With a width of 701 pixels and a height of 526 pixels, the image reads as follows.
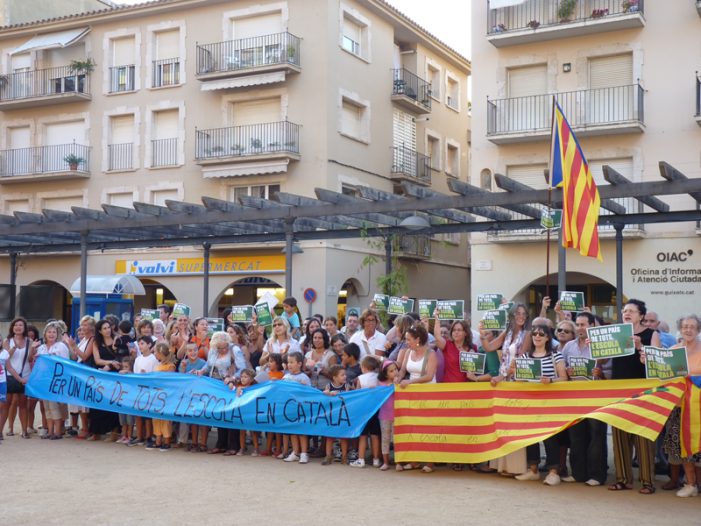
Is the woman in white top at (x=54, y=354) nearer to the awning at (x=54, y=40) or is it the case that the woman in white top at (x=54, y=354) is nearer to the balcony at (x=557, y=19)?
the balcony at (x=557, y=19)

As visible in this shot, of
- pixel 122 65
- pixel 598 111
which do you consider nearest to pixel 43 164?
pixel 122 65

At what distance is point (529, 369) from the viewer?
9250 millimetres

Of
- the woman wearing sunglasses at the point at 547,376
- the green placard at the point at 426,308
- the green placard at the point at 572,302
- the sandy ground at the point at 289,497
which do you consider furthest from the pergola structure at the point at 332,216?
the sandy ground at the point at 289,497

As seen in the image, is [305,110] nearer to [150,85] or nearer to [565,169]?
[150,85]

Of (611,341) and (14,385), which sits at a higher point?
(611,341)

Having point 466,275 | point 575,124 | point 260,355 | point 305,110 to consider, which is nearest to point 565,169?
point 260,355

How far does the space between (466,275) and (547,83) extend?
1216 cm

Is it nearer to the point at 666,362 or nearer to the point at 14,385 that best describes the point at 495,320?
the point at 666,362

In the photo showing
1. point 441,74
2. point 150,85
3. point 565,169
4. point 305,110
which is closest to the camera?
point 565,169

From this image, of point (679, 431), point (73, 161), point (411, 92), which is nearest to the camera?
point (679, 431)

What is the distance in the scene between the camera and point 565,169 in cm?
1129

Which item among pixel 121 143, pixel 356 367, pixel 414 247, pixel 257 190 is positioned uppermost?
pixel 121 143

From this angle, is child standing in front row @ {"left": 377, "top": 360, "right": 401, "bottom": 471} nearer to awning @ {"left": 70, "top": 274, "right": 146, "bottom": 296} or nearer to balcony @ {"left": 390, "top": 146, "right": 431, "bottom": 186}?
awning @ {"left": 70, "top": 274, "right": 146, "bottom": 296}

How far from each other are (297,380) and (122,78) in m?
23.5
